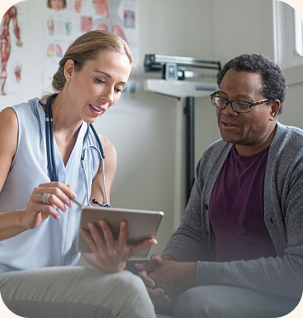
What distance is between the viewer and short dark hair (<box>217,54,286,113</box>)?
781 mm

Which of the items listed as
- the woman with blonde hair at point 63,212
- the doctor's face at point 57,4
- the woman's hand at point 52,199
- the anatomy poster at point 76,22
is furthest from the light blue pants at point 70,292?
the doctor's face at point 57,4

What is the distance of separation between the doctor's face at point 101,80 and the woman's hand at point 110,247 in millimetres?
189

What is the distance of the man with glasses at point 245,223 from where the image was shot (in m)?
0.72

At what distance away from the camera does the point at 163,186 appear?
917 millimetres

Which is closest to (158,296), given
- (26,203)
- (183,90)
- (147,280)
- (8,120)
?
(147,280)

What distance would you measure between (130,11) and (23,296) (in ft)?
1.90

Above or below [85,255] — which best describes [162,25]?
above

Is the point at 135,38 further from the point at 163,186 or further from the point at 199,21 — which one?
the point at 163,186

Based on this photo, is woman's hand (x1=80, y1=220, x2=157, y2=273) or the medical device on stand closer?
woman's hand (x1=80, y1=220, x2=157, y2=273)

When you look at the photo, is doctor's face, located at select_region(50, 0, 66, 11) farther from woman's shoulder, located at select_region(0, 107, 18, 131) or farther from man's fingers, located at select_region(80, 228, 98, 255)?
man's fingers, located at select_region(80, 228, 98, 255)

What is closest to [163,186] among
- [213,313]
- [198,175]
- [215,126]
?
[198,175]

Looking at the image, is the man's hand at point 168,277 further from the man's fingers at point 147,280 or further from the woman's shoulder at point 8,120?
the woman's shoulder at point 8,120

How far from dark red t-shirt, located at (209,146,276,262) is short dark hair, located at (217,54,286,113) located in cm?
11

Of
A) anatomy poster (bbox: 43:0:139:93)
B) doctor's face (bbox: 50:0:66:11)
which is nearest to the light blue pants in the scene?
anatomy poster (bbox: 43:0:139:93)
